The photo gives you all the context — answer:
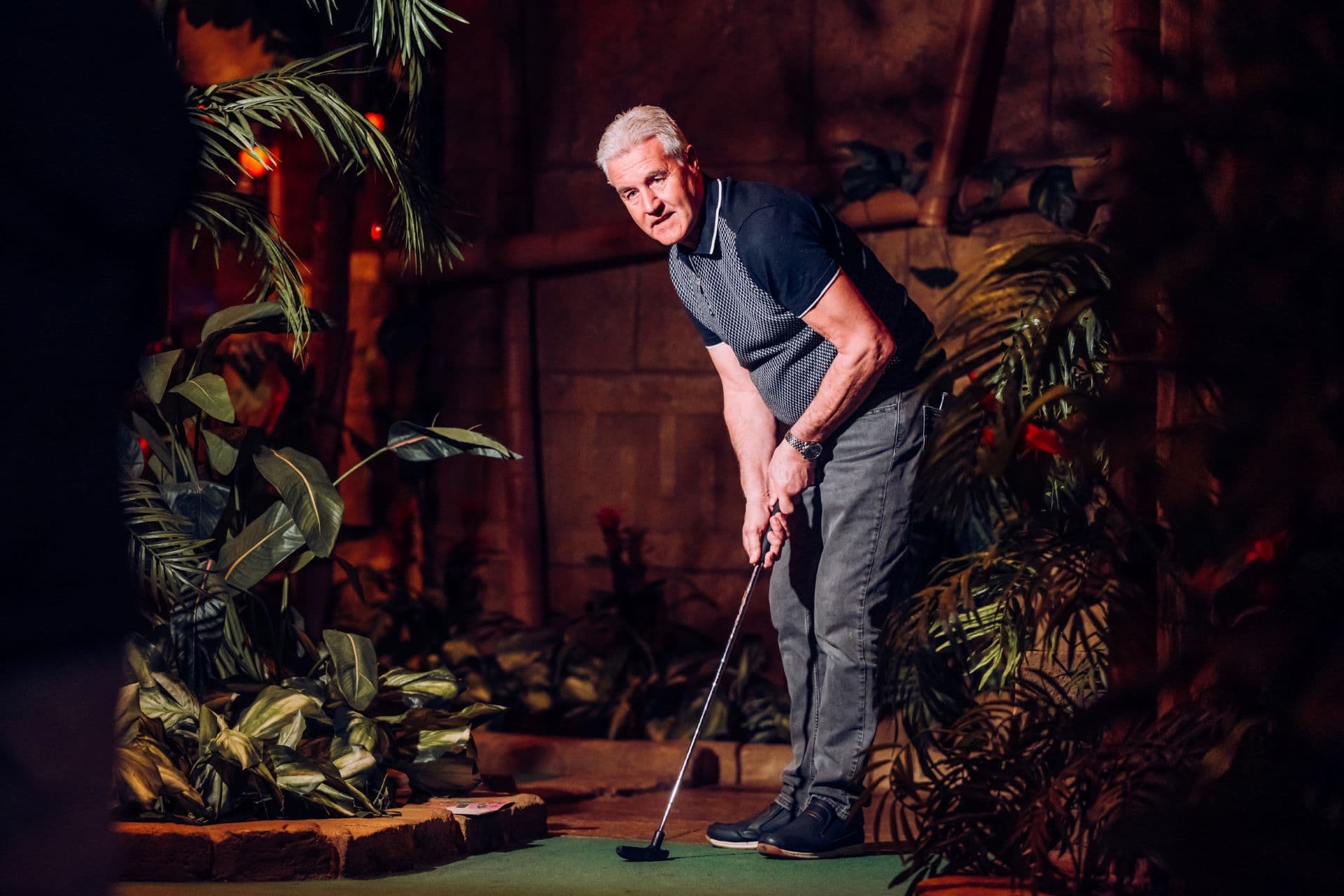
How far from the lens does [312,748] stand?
403 centimetres

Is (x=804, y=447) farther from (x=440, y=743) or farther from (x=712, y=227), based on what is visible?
(x=440, y=743)

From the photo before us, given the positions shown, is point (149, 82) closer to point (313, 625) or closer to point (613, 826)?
point (613, 826)

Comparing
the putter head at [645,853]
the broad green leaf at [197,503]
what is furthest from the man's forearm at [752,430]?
the broad green leaf at [197,503]

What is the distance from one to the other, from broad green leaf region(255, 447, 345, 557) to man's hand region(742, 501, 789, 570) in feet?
3.47

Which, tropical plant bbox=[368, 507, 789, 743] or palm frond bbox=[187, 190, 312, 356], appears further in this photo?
tropical plant bbox=[368, 507, 789, 743]


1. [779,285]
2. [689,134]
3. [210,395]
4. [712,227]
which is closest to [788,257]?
[779,285]

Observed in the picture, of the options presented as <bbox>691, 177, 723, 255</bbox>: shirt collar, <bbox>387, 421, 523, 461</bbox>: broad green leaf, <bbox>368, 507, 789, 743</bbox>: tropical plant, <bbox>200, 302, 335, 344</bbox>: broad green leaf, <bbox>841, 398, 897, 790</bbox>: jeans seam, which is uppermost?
<bbox>691, 177, 723, 255</bbox>: shirt collar

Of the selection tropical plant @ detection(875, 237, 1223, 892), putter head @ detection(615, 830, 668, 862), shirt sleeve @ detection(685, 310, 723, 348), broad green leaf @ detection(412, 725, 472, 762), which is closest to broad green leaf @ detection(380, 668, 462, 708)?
broad green leaf @ detection(412, 725, 472, 762)

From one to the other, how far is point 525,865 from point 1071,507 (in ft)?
5.28

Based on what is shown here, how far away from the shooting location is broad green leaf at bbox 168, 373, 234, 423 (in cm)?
421

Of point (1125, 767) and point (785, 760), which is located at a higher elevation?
point (1125, 767)

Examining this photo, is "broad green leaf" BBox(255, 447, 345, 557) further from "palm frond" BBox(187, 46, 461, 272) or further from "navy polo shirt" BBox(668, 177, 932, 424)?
"navy polo shirt" BBox(668, 177, 932, 424)

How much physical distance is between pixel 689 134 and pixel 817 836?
390cm

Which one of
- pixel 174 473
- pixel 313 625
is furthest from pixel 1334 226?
pixel 313 625
